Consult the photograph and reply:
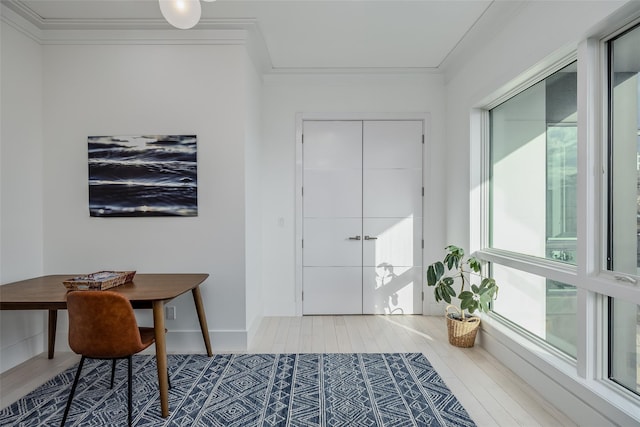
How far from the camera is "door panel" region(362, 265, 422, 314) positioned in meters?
3.98

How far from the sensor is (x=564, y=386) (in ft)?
6.73

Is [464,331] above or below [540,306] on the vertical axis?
below

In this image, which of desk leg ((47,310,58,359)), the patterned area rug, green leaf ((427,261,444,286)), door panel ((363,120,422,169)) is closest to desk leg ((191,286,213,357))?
the patterned area rug

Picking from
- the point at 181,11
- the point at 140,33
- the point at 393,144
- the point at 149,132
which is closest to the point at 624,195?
the point at 393,144

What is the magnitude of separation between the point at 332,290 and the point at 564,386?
7.74 feet

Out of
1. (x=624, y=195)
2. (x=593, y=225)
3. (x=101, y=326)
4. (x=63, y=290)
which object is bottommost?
(x=101, y=326)

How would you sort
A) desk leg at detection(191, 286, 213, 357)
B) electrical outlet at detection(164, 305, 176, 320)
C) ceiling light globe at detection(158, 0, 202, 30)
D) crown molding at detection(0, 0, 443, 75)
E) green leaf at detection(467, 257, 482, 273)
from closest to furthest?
ceiling light globe at detection(158, 0, 202, 30) → desk leg at detection(191, 286, 213, 357) → crown molding at detection(0, 0, 443, 75) → electrical outlet at detection(164, 305, 176, 320) → green leaf at detection(467, 257, 482, 273)

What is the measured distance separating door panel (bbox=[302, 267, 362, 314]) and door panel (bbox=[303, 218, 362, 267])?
0.27 ft

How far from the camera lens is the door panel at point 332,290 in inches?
156

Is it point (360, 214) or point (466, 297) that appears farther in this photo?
point (360, 214)

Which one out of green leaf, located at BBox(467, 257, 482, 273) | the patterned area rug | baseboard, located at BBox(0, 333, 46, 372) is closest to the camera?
the patterned area rug

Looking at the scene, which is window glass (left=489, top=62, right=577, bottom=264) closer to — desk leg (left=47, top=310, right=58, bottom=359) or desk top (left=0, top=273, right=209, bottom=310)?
desk top (left=0, top=273, right=209, bottom=310)

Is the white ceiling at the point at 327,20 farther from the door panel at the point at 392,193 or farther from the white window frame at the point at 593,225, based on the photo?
the door panel at the point at 392,193

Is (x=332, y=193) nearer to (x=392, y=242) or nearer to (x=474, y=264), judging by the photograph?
(x=392, y=242)
